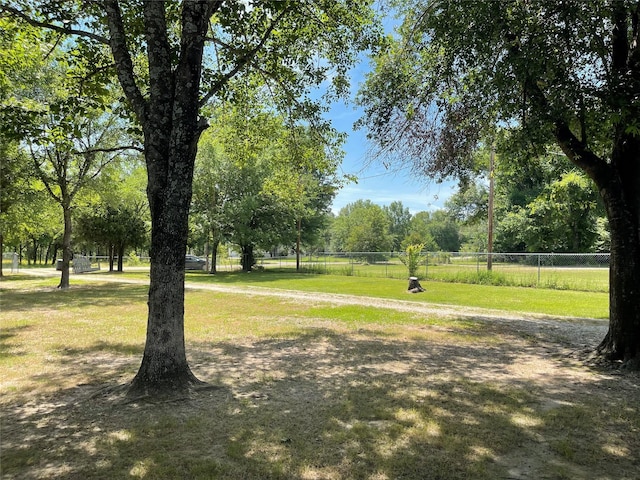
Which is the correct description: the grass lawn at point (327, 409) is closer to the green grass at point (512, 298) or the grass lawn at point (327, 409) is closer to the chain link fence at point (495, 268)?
the green grass at point (512, 298)

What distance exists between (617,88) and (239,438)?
19.1ft

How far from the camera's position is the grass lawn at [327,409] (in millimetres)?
3141

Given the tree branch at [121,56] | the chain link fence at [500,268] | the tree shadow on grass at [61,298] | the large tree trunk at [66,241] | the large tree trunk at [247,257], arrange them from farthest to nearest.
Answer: the large tree trunk at [247,257] < the chain link fence at [500,268] < the large tree trunk at [66,241] < the tree shadow on grass at [61,298] < the tree branch at [121,56]

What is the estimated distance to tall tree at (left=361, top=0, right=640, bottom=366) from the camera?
499 centimetres

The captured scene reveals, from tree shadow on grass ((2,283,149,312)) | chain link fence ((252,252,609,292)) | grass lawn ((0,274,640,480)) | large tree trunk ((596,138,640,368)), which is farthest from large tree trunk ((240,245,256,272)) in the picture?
large tree trunk ((596,138,640,368))

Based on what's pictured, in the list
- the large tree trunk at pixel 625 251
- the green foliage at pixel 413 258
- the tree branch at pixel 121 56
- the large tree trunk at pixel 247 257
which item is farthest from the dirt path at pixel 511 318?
the large tree trunk at pixel 247 257

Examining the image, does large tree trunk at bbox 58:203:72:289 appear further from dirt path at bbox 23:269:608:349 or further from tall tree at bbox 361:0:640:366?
tall tree at bbox 361:0:640:366

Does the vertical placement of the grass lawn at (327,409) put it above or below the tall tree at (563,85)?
below

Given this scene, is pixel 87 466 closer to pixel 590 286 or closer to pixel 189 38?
pixel 189 38

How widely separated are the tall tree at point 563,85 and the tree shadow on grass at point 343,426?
6.95 ft

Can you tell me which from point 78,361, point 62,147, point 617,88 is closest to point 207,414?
point 78,361

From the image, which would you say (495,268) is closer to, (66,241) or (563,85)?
(563,85)

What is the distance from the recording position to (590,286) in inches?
683

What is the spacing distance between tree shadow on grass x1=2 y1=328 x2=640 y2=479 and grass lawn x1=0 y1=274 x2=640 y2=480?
0.02 meters
